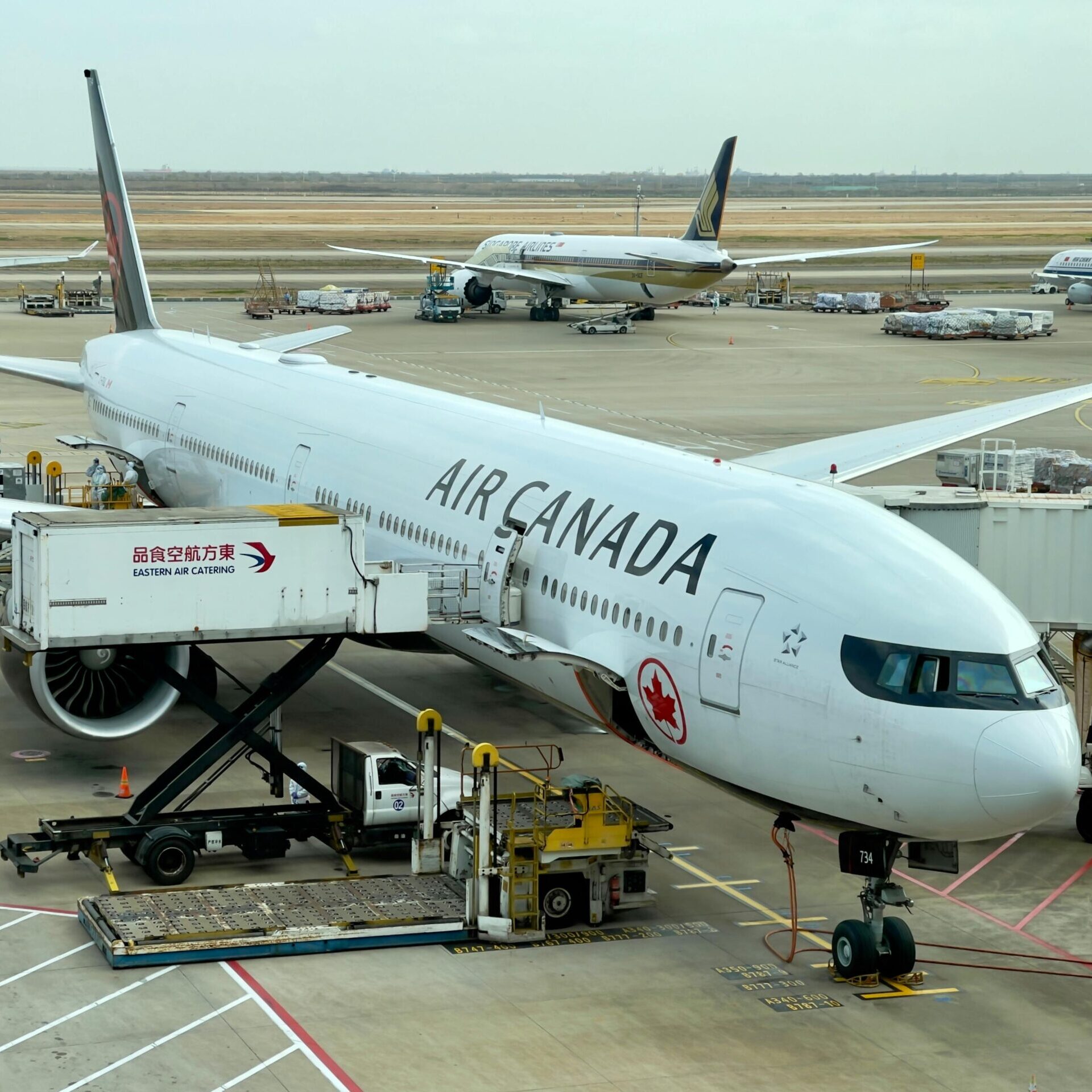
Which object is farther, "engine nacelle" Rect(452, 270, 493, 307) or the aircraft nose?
"engine nacelle" Rect(452, 270, 493, 307)

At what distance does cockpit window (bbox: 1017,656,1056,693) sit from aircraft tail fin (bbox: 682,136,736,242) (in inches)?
2516

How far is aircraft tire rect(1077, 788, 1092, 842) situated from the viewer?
70.6 feet

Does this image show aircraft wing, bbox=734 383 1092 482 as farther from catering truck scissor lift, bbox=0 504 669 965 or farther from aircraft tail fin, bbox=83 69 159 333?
aircraft tail fin, bbox=83 69 159 333

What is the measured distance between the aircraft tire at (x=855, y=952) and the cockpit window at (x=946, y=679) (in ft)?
8.39

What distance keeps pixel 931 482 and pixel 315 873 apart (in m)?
28.6

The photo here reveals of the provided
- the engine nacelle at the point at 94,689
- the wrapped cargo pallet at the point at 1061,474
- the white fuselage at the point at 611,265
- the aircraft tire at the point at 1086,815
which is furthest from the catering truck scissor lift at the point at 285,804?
the white fuselage at the point at 611,265

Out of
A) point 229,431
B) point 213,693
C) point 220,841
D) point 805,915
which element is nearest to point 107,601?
point 220,841

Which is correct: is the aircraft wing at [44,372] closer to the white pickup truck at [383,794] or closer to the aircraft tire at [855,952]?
the white pickup truck at [383,794]

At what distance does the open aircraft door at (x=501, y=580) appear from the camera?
69.1ft

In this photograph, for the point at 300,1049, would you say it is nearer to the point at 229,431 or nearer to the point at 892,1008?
the point at 892,1008

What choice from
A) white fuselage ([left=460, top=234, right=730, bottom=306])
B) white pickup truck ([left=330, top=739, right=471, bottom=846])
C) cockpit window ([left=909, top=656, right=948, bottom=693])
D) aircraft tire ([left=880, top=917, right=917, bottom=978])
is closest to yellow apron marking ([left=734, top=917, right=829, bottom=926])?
aircraft tire ([left=880, top=917, right=917, bottom=978])

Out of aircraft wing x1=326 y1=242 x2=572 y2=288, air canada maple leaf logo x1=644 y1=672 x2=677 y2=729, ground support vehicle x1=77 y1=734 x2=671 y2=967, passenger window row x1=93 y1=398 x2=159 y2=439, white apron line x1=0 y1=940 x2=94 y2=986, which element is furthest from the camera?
aircraft wing x1=326 y1=242 x2=572 y2=288

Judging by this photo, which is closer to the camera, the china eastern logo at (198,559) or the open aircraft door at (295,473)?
the china eastern logo at (198,559)

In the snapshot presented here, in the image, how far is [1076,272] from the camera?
98.7 metres
